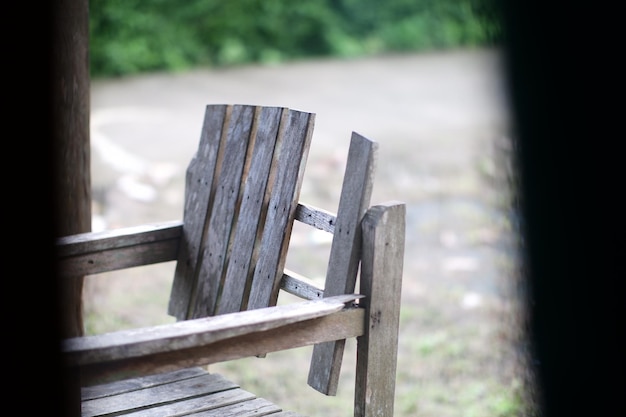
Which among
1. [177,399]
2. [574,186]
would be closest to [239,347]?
[177,399]

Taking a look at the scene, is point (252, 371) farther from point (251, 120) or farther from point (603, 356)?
point (603, 356)

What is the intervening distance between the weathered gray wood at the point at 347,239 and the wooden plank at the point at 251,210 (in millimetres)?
306

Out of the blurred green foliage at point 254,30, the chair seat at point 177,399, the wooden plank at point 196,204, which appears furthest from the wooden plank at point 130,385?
the blurred green foliage at point 254,30

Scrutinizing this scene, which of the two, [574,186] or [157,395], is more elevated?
[574,186]

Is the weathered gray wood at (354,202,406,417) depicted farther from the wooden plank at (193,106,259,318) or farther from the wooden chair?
the wooden plank at (193,106,259,318)

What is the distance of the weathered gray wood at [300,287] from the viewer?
1.88 meters

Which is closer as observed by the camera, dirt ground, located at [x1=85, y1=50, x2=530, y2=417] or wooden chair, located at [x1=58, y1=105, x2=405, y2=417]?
wooden chair, located at [x1=58, y1=105, x2=405, y2=417]

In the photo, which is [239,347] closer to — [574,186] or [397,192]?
[574,186]

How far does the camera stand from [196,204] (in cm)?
232

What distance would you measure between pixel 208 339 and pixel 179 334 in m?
0.06

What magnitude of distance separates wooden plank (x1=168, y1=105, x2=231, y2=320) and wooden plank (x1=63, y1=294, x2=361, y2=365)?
717 mm

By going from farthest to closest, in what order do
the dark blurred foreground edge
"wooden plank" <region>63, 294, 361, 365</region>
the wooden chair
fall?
the wooden chair, "wooden plank" <region>63, 294, 361, 365</region>, the dark blurred foreground edge

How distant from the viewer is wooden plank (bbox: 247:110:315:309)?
6.36ft

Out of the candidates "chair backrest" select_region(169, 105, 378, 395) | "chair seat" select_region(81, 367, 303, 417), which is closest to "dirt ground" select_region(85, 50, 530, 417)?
"chair backrest" select_region(169, 105, 378, 395)
